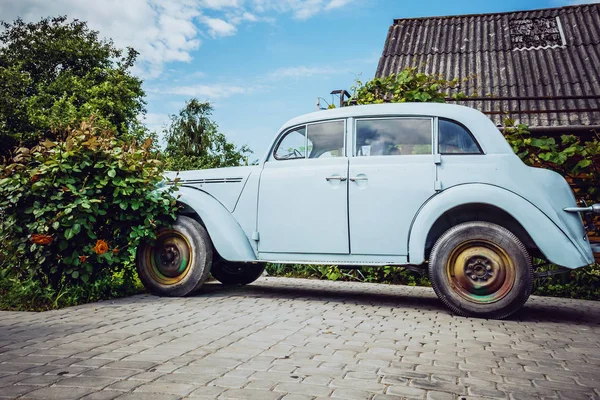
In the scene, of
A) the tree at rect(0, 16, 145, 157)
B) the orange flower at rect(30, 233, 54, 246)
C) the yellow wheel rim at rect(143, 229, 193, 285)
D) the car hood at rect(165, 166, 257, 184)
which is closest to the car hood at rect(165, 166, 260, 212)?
the car hood at rect(165, 166, 257, 184)

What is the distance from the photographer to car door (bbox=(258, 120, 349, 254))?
529 centimetres

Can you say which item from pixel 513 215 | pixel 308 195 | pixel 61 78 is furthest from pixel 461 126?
pixel 61 78

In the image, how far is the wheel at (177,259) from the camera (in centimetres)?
568

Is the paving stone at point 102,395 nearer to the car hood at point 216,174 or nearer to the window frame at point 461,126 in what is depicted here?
the car hood at point 216,174

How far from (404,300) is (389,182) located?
1589mm

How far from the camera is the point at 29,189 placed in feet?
17.2

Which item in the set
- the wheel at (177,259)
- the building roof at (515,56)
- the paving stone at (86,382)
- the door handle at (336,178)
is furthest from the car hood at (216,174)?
the building roof at (515,56)

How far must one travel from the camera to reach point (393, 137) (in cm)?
538

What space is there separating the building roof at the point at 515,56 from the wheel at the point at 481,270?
5703 mm

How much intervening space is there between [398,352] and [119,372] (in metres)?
1.75

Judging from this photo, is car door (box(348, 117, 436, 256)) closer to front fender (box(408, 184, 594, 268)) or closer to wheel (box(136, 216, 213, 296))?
front fender (box(408, 184, 594, 268))

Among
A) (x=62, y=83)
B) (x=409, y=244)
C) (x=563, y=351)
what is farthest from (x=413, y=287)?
(x=62, y=83)

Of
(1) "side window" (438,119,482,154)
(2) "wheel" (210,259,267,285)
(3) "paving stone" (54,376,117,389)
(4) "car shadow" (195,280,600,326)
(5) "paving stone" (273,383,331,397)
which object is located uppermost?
(1) "side window" (438,119,482,154)

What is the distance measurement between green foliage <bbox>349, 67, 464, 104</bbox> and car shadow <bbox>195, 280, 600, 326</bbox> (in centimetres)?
280
